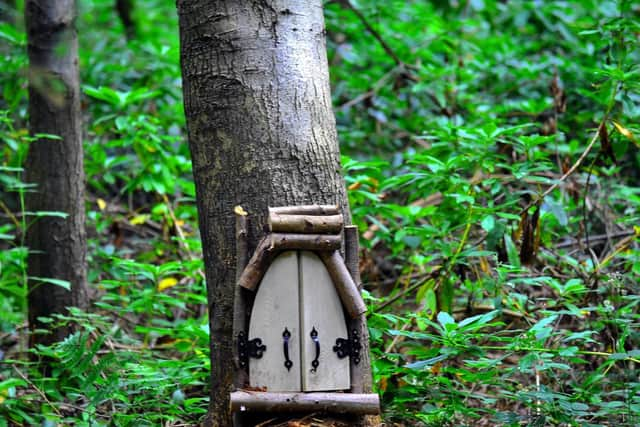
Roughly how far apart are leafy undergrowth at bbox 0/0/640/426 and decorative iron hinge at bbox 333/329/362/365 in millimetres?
432

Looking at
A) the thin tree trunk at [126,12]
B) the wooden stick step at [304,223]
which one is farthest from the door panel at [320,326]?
the thin tree trunk at [126,12]

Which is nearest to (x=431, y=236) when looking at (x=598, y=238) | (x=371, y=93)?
(x=598, y=238)

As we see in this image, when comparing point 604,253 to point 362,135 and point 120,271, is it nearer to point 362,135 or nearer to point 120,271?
point 362,135

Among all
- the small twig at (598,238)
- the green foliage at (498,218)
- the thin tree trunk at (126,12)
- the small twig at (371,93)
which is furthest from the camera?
the thin tree trunk at (126,12)

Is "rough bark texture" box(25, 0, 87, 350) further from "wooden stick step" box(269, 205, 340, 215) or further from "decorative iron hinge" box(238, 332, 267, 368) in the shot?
"wooden stick step" box(269, 205, 340, 215)

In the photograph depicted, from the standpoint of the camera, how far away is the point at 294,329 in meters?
2.46

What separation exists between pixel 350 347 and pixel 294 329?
214 mm

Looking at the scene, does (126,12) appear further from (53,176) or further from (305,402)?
(305,402)

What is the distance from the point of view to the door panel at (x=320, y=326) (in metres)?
2.46

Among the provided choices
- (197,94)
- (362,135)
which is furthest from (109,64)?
(197,94)

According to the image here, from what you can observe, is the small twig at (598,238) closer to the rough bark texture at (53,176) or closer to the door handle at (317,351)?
the door handle at (317,351)

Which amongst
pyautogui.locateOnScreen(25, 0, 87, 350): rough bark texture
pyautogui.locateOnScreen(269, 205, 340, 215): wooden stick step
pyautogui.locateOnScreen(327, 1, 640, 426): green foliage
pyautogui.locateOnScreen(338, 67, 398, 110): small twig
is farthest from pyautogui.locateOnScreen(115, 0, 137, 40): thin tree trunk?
pyautogui.locateOnScreen(269, 205, 340, 215): wooden stick step

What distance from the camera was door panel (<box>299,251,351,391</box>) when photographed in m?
2.46

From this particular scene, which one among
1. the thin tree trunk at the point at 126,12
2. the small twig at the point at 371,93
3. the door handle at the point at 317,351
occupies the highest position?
the thin tree trunk at the point at 126,12
